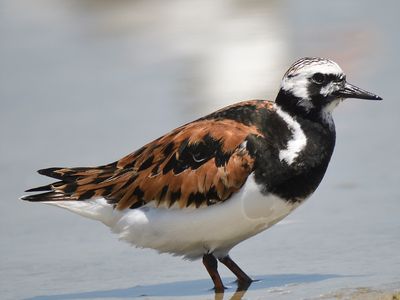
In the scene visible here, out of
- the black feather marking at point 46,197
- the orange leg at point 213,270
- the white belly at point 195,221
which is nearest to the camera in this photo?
the white belly at point 195,221

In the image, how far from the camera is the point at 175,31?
11.5 meters

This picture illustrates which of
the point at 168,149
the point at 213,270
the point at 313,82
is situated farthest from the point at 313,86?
the point at 213,270

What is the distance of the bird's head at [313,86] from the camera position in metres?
6.05

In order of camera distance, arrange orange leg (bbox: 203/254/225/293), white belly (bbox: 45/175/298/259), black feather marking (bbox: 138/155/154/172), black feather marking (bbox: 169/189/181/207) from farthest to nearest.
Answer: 1. black feather marking (bbox: 138/155/154/172)
2. orange leg (bbox: 203/254/225/293)
3. black feather marking (bbox: 169/189/181/207)
4. white belly (bbox: 45/175/298/259)

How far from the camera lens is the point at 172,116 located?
902cm

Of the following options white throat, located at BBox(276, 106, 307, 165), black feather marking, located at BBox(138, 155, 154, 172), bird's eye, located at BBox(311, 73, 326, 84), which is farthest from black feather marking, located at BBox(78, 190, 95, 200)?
bird's eye, located at BBox(311, 73, 326, 84)

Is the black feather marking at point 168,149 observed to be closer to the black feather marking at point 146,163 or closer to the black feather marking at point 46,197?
the black feather marking at point 146,163

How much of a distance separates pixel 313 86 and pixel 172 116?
10.1ft

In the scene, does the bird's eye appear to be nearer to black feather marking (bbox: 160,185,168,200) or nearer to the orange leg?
black feather marking (bbox: 160,185,168,200)

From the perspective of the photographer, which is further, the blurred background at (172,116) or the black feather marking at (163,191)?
the blurred background at (172,116)

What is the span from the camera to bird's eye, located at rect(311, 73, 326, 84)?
605 cm

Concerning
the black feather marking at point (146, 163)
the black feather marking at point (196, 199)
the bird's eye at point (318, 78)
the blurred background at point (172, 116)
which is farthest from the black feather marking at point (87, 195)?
the bird's eye at point (318, 78)

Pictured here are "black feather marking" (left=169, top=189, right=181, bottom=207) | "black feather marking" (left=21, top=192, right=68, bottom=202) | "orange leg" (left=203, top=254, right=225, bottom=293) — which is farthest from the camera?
"black feather marking" (left=21, top=192, right=68, bottom=202)

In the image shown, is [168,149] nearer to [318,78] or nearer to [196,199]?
[196,199]
